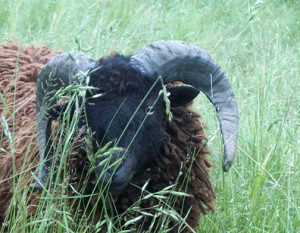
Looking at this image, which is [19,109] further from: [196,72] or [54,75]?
[196,72]

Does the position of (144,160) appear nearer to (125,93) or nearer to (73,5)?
(125,93)

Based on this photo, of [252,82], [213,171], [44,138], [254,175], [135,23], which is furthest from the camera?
[135,23]

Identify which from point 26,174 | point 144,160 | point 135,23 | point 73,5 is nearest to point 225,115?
point 144,160

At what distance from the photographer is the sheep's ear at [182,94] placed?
5.29 meters

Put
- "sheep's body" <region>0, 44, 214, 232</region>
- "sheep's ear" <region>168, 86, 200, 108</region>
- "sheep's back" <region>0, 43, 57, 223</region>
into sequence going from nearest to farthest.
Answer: "sheep's body" <region>0, 44, 214, 232</region> < "sheep's ear" <region>168, 86, 200, 108</region> < "sheep's back" <region>0, 43, 57, 223</region>

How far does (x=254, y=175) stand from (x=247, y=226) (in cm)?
51

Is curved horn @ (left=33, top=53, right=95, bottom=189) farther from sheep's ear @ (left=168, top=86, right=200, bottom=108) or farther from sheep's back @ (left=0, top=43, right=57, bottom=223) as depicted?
sheep's ear @ (left=168, top=86, right=200, bottom=108)

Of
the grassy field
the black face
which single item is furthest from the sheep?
the grassy field

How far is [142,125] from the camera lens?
16.3ft

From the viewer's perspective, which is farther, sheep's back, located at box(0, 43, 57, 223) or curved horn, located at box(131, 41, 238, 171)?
sheep's back, located at box(0, 43, 57, 223)

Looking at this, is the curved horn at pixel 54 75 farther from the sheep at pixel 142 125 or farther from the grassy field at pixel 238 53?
the grassy field at pixel 238 53

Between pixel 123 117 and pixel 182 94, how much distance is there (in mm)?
620

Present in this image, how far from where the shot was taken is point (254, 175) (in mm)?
5605

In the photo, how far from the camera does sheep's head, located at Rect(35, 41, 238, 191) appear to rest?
482 centimetres
